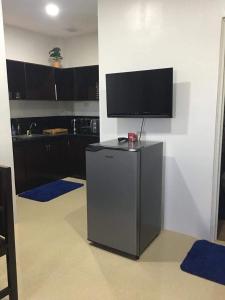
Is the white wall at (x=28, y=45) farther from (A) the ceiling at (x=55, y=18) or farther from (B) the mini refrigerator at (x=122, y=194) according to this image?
(B) the mini refrigerator at (x=122, y=194)

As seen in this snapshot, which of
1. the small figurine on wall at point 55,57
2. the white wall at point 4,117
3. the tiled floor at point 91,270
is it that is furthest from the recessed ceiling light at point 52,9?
the tiled floor at point 91,270

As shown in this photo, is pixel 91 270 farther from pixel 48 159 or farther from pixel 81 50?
pixel 81 50

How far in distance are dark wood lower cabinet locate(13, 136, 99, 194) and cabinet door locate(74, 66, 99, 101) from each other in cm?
79

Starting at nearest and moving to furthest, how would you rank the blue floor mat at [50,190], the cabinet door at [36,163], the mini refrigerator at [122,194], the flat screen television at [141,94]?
the mini refrigerator at [122,194] < the flat screen television at [141,94] < the blue floor mat at [50,190] < the cabinet door at [36,163]

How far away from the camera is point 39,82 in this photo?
4453 mm

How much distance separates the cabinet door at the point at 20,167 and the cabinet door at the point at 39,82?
92 centimetres

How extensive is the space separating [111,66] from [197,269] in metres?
2.26

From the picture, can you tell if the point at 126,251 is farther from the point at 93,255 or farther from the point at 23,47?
the point at 23,47

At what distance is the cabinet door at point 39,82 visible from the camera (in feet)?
14.0

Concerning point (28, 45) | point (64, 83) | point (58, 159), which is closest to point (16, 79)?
point (28, 45)

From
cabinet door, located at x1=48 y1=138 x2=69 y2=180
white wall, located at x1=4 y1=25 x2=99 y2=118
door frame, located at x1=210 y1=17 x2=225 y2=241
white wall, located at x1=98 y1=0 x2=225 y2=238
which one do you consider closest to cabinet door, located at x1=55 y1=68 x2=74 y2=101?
white wall, located at x1=4 y1=25 x2=99 y2=118

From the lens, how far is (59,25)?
4.16 meters

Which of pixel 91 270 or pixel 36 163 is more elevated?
pixel 36 163

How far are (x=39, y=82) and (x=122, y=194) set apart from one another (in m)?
→ 3.02
